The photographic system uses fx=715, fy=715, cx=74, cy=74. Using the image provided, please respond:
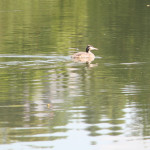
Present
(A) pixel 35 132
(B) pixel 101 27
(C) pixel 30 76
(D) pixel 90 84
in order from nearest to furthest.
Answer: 1. (A) pixel 35 132
2. (D) pixel 90 84
3. (C) pixel 30 76
4. (B) pixel 101 27

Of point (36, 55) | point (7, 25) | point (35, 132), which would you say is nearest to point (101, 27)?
point (7, 25)

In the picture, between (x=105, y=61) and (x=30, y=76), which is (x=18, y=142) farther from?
(x=105, y=61)

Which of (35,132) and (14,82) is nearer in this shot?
(35,132)

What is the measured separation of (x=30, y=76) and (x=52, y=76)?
0.70 meters

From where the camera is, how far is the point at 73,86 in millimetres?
20656

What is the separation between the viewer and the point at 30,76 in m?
22.7

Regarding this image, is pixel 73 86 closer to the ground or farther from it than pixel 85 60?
closer to the ground

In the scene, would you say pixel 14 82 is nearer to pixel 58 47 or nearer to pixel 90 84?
pixel 90 84

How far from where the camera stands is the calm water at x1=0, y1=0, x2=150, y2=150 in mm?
14016

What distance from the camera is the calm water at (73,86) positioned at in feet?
46.0

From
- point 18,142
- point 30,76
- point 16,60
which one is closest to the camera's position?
point 18,142

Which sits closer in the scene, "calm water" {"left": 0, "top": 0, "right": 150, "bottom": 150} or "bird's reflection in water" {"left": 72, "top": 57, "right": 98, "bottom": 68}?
"calm water" {"left": 0, "top": 0, "right": 150, "bottom": 150}

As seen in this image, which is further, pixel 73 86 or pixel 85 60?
pixel 85 60

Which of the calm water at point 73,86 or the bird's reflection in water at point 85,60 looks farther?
the bird's reflection in water at point 85,60
